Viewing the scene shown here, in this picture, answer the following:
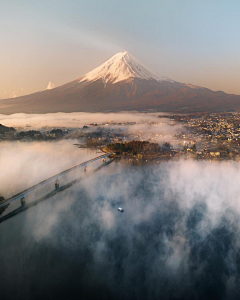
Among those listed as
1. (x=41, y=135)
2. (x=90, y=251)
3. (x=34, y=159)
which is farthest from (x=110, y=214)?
(x=41, y=135)

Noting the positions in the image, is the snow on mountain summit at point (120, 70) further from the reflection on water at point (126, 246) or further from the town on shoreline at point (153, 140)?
the reflection on water at point (126, 246)

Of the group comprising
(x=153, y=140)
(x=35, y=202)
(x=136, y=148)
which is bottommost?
(x=35, y=202)

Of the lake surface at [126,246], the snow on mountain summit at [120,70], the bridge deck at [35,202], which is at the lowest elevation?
the lake surface at [126,246]

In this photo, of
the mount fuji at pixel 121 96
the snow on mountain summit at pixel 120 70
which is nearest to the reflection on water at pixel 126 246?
the mount fuji at pixel 121 96

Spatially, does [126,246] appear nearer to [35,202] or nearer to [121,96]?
[35,202]

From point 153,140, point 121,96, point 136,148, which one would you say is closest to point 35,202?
point 136,148

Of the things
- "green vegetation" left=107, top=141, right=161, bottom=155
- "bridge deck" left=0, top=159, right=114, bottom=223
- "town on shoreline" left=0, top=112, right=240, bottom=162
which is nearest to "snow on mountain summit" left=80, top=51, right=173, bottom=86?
"town on shoreline" left=0, top=112, right=240, bottom=162
